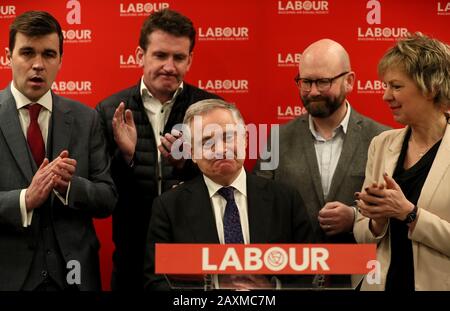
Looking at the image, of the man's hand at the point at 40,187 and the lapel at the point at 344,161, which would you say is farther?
the lapel at the point at 344,161

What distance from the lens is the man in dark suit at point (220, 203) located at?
9.74 feet

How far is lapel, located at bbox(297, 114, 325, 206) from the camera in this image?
3.14m

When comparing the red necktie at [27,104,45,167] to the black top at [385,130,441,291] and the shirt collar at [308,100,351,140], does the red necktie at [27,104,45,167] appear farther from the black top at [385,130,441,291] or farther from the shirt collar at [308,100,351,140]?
the black top at [385,130,441,291]

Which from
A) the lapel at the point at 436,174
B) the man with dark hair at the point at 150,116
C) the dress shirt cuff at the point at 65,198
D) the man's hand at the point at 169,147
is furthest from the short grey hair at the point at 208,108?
the lapel at the point at 436,174

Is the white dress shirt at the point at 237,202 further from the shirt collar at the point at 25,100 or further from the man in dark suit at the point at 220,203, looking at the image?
the shirt collar at the point at 25,100

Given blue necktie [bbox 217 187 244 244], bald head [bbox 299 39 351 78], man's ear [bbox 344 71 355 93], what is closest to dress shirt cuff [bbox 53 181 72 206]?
blue necktie [bbox 217 187 244 244]

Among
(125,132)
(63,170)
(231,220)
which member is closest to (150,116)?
(125,132)

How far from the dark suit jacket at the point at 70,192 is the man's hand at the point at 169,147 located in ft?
0.83

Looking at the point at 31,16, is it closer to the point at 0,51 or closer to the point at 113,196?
the point at 0,51

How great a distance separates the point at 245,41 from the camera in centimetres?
353

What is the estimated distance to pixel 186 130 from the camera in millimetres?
3051

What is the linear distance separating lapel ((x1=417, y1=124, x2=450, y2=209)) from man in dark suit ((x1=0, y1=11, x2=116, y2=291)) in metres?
1.25

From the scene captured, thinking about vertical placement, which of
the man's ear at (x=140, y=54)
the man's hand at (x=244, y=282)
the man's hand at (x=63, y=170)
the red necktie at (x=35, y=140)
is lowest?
the man's hand at (x=244, y=282)
